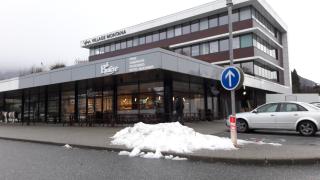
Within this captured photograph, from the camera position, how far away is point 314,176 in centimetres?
675

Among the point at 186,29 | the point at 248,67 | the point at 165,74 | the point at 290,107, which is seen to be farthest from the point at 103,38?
the point at 290,107

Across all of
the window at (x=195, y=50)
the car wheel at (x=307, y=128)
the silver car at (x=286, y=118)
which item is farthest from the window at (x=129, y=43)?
the car wheel at (x=307, y=128)

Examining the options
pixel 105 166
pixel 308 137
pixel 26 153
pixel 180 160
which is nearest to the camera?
pixel 105 166

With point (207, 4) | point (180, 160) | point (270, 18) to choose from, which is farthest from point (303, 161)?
point (270, 18)

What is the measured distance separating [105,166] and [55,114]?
26.1 meters

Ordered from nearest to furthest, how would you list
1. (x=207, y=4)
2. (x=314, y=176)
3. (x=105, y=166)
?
(x=314, y=176) → (x=105, y=166) → (x=207, y=4)

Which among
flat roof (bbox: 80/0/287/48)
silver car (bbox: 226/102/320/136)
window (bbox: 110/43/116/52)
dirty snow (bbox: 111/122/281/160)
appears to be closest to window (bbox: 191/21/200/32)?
flat roof (bbox: 80/0/287/48)

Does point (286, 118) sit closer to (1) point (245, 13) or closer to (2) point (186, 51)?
(1) point (245, 13)

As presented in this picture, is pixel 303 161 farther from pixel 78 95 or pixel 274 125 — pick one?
pixel 78 95

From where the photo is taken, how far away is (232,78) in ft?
34.5

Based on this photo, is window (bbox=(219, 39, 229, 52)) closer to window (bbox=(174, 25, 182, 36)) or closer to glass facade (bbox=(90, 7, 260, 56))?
glass facade (bbox=(90, 7, 260, 56))

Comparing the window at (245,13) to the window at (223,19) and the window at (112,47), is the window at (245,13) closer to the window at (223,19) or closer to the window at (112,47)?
the window at (223,19)

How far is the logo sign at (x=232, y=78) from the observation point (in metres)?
10.3

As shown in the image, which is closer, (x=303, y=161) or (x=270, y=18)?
(x=303, y=161)
